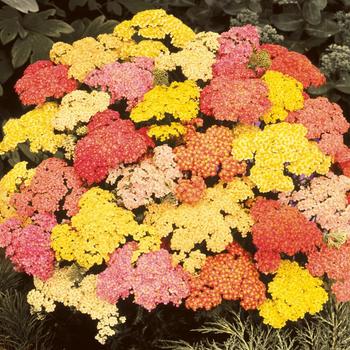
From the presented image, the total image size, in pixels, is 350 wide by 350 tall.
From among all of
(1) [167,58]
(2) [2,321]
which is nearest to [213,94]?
(1) [167,58]

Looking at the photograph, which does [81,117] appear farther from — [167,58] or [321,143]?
[321,143]

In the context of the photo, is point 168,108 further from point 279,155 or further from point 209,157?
point 279,155

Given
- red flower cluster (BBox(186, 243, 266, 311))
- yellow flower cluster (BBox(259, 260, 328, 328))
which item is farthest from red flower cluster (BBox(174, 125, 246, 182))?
yellow flower cluster (BBox(259, 260, 328, 328))

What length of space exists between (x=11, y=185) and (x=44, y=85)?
20.6 inches

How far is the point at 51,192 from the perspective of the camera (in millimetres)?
3326

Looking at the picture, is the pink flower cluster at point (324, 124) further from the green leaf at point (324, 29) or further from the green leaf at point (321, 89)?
the green leaf at point (324, 29)

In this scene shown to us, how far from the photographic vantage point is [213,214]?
10.3 feet

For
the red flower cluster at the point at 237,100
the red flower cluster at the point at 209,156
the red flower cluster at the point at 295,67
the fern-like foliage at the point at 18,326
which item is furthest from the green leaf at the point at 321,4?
the fern-like foliage at the point at 18,326

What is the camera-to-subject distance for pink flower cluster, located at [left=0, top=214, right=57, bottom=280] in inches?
126

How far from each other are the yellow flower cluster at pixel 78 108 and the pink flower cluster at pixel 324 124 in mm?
892

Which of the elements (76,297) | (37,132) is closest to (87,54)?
(37,132)

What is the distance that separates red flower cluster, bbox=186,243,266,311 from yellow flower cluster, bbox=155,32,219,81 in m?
0.92

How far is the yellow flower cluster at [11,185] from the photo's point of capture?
11.4ft

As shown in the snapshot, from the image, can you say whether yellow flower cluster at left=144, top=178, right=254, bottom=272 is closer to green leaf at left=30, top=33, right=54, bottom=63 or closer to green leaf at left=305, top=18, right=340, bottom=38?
green leaf at left=30, top=33, right=54, bottom=63
